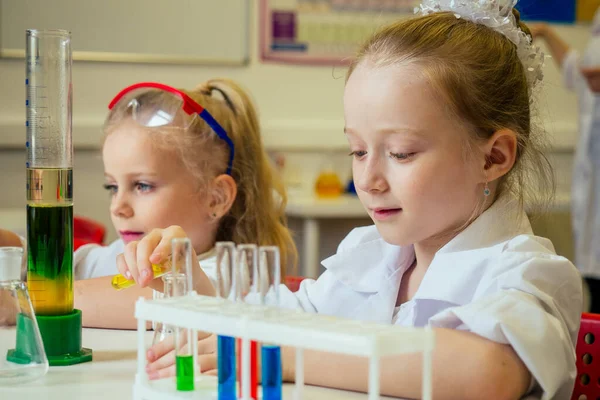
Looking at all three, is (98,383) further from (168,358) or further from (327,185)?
(327,185)

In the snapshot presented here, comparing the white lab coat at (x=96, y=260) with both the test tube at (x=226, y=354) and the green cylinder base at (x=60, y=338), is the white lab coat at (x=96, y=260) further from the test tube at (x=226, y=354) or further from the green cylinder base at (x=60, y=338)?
the test tube at (x=226, y=354)

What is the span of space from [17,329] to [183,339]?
0.24 metres

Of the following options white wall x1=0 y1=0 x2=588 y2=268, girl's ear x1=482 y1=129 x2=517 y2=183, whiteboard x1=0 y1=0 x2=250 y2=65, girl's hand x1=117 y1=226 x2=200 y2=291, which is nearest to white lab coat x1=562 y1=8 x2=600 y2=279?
white wall x1=0 y1=0 x2=588 y2=268

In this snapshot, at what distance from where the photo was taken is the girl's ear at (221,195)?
1601 millimetres

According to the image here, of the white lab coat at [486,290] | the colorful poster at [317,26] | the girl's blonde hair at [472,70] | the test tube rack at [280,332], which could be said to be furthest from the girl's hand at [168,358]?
Result: the colorful poster at [317,26]

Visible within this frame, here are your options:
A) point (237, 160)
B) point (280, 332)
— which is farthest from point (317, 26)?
point (280, 332)

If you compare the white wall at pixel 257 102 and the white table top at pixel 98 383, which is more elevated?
the white wall at pixel 257 102

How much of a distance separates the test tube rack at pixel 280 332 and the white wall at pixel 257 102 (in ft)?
8.22

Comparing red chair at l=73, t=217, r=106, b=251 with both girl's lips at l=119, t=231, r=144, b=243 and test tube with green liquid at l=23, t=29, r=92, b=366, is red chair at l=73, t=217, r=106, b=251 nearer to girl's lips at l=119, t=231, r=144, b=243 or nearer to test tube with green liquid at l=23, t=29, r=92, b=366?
girl's lips at l=119, t=231, r=144, b=243

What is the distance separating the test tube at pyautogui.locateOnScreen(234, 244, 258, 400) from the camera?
710 mm

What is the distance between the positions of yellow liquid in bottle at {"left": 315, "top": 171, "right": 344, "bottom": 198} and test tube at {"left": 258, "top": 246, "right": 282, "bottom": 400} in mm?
2775

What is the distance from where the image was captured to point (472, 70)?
1.11 metres

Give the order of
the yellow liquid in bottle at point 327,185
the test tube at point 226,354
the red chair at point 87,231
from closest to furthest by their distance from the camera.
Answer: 1. the test tube at point 226,354
2. the red chair at point 87,231
3. the yellow liquid in bottle at point 327,185

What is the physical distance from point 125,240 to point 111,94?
1.82 metres
